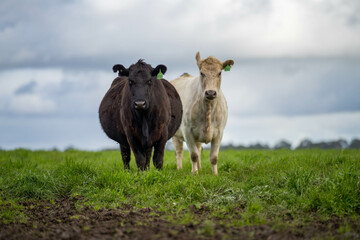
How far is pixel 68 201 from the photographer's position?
8.57 m

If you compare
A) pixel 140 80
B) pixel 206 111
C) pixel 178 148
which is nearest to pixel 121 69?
pixel 140 80

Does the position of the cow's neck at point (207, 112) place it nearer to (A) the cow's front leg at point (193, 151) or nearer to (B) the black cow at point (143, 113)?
(A) the cow's front leg at point (193, 151)

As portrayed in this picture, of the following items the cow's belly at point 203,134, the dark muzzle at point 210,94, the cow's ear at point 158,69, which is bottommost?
the cow's belly at point 203,134

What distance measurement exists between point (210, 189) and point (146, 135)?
1.98 m

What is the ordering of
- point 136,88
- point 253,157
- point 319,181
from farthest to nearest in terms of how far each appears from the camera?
point 253,157 < point 136,88 < point 319,181

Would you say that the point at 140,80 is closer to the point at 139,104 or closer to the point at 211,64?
the point at 139,104

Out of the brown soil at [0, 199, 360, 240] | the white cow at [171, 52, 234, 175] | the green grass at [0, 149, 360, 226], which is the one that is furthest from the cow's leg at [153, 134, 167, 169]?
the brown soil at [0, 199, 360, 240]

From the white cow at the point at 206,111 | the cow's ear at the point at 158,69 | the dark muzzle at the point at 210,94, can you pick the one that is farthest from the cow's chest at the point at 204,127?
the cow's ear at the point at 158,69

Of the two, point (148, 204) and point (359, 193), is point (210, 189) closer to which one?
point (148, 204)

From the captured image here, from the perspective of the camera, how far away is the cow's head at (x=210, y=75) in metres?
10.2

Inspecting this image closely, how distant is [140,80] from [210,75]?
1698mm

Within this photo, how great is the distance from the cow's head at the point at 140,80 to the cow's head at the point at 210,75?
37.1 inches

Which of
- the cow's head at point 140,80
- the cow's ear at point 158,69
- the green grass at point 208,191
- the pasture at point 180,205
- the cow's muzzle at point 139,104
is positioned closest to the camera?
the pasture at point 180,205

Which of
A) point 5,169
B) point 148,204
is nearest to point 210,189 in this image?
point 148,204
